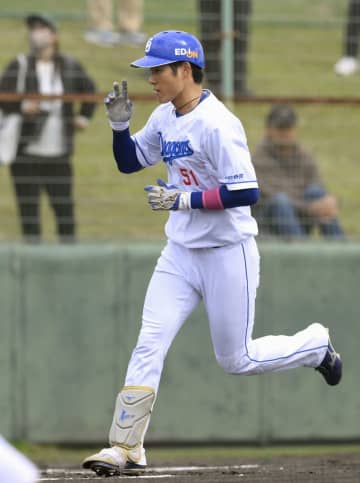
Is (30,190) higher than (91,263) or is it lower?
higher

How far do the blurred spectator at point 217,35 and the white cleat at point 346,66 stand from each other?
86 centimetres

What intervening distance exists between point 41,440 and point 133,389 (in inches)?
130

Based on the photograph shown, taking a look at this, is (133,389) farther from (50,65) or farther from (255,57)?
(255,57)

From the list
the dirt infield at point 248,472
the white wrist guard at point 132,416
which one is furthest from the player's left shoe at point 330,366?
the white wrist guard at point 132,416

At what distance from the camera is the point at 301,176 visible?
859cm

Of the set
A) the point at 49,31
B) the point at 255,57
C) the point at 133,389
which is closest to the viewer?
the point at 133,389

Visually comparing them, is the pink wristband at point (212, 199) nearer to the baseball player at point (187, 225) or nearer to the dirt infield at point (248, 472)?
the baseball player at point (187, 225)

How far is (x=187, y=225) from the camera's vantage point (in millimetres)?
5449

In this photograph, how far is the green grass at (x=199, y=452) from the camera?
8.23 metres

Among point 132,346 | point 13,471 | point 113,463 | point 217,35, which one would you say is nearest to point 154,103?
point 217,35

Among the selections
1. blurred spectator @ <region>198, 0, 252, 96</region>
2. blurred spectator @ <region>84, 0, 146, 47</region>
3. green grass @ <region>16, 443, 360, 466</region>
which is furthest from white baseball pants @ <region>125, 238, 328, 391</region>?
blurred spectator @ <region>84, 0, 146, 47</region>

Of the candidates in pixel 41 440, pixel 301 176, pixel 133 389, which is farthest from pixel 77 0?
pixel 133 389

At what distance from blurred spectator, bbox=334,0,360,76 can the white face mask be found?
7.61 ft

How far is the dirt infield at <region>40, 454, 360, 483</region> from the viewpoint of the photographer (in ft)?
18.0
